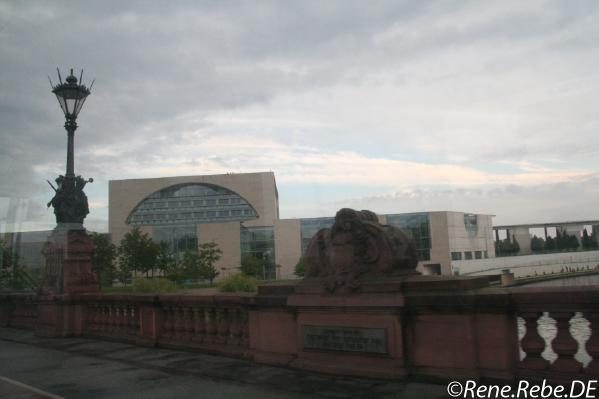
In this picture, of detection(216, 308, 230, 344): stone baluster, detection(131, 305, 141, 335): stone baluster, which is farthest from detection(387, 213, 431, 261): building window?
detection(216, 308, 230, 344): stone baluster

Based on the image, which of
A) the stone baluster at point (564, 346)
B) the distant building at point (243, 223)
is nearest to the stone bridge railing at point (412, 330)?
the stone baluster at point (564, 346)


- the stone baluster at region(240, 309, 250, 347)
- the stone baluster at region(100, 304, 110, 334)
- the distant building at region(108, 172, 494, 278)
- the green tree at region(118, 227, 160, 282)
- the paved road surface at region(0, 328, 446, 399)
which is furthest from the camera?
the distant building at region(108, 172, 494, 278)

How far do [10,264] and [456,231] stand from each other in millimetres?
65041

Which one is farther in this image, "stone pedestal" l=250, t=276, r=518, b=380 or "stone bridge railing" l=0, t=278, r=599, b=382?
"stone pedestal" l=250, t=276, r=518, b=380

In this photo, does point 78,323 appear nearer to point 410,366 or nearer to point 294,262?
point 410,366

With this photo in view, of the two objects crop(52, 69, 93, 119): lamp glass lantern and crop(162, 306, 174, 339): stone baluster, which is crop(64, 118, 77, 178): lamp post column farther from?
crop(162, 306, 174, 339): stone baluster

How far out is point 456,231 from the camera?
7475cm

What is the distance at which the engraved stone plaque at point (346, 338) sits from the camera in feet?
20.2

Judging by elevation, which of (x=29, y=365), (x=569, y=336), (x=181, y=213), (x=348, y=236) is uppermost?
(x=181, y=213)

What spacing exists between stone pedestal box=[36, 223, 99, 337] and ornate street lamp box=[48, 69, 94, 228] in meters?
0.30

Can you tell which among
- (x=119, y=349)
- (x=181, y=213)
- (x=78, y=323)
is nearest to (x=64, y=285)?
(x=78, y=323)

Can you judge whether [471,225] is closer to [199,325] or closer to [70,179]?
[70,179]

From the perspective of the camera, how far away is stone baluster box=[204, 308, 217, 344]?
342 inches

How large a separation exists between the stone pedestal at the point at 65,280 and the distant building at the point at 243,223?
24.1 meters
